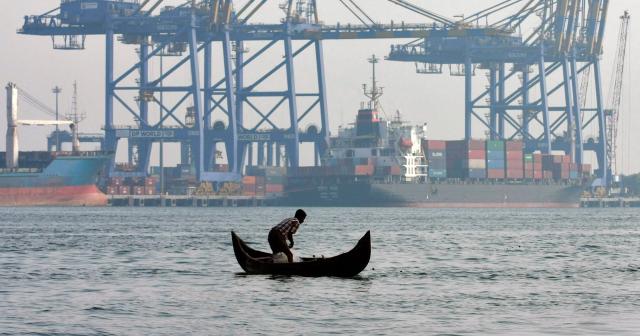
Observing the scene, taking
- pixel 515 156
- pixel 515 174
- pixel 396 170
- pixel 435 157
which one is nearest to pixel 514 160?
pixel 515 156

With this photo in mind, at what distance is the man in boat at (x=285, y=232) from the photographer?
122 ft

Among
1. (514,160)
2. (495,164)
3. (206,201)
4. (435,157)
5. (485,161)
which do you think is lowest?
(206,201)

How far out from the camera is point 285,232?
123 ft

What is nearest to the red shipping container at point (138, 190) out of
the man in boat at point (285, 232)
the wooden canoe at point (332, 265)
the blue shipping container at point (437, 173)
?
the blue shipping container at point (437, 173)

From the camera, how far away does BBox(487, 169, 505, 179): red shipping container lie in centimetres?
17250

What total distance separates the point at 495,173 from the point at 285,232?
451 ft

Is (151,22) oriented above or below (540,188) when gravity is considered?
above

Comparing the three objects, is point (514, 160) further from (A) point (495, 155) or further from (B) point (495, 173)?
(B) point (495, 173)

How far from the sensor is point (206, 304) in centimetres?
3353

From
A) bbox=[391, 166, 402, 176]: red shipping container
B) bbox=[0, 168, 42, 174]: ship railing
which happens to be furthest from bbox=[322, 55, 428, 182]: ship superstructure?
bbox=[0, 168, 42, 174]: ship railing

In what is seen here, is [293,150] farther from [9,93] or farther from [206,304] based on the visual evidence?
[206,304]

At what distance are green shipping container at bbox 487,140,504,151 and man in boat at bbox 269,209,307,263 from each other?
450 feet

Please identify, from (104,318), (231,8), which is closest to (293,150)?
(231,8)

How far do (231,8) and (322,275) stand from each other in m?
117
